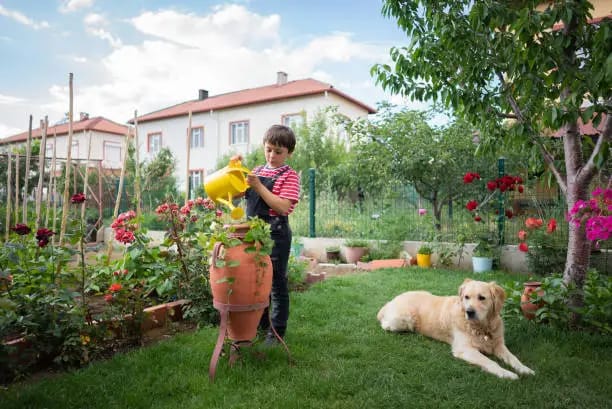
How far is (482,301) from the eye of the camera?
3039 millimetres

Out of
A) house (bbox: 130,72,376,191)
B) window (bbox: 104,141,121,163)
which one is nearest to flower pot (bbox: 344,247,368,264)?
house (bbox: 130,72,376,191)

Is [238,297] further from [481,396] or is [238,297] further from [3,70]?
[3,70]

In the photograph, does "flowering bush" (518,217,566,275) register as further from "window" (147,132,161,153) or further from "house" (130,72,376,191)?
"window" (147,132,161,153)

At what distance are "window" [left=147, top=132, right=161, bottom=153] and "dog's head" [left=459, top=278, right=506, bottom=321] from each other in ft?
83.2

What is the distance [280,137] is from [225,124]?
21.1m

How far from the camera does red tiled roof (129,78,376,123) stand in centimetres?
2055

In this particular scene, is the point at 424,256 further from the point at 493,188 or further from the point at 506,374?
the point at 506,374

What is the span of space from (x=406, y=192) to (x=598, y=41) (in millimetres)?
5676

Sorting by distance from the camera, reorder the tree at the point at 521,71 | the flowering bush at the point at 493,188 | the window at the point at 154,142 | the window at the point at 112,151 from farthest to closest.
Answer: the window at the point at 112,151 < the window at the point at 154,142 < the flowering bush at the point at 493,188 < the tree at the point at 521,71

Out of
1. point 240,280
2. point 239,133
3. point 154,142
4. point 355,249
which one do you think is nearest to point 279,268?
point 240,280

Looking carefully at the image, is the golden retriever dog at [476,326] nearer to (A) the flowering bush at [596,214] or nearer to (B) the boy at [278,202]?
(A) the flowering bush at [596,214]

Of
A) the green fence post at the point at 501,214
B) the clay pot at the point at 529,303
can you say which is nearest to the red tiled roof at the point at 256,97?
the green fence post at the point at 501,214

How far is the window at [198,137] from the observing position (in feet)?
78.7

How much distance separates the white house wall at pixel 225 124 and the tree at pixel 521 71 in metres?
15.5
